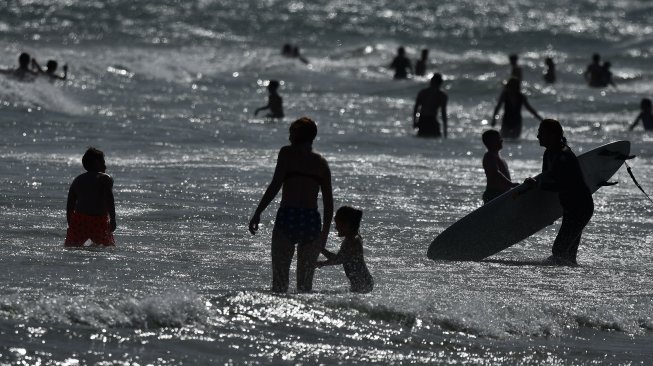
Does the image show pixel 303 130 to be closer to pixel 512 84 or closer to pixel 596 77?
pixel 512 84

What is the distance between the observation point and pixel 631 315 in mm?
8445

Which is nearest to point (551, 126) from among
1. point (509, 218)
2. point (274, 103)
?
→ point (509, 218)

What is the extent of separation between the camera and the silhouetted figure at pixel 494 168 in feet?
36.7

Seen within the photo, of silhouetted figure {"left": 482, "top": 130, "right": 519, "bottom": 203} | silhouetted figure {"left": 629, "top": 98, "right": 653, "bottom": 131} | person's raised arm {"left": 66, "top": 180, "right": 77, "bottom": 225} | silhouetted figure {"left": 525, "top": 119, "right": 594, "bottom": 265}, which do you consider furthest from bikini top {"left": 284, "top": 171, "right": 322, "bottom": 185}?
silhouetted figure {"left": 629, "top": 98, "right": 653, "bottom": 131}

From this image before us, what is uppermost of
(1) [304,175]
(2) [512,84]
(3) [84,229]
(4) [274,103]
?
(2) [512,84]

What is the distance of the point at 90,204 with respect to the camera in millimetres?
9789

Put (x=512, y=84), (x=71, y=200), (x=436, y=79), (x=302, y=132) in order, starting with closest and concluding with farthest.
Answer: (x=302, y=132)
(x=71, y=200)
(x=436, y=79)
(x=512, y=84)

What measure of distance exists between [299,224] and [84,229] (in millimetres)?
2478

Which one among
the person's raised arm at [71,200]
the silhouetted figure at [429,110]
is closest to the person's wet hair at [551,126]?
the person's raised arm at [71,200]

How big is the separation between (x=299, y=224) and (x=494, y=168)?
12.1 ft

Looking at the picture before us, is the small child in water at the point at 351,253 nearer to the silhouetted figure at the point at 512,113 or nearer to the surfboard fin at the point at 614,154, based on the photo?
the surfboard fin at the point at 614,154

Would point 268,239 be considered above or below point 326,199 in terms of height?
below

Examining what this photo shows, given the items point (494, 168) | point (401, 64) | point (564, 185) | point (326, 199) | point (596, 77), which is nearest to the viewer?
point (326, 199)

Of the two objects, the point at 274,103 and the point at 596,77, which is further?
the point at 596,77
